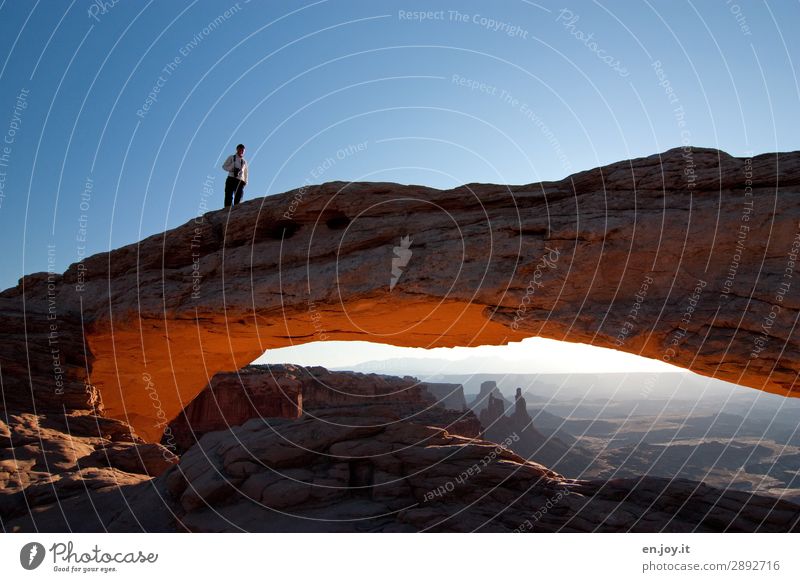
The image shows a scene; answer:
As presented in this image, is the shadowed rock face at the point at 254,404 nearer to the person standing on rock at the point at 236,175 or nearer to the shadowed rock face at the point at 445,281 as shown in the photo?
the shadowed rock face at the point at 445,281

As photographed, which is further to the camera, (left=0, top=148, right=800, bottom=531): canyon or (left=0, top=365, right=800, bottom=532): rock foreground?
(left=0, top=148, right=800, bottom=531): canyon

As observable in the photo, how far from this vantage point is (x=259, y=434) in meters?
13.7

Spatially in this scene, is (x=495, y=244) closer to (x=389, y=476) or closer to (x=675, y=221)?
(x=675, y=221)

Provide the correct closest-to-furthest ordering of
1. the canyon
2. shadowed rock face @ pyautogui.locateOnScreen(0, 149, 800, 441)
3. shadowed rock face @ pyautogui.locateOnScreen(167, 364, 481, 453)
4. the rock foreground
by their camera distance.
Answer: the rock foreground
the canyon
shadowed rock face @ pyautogui.locateOnScreen(0, 149, 800, 441)
shadowed rock face @ pyautogui.locateOnScreen(167, 364, 481, 453)

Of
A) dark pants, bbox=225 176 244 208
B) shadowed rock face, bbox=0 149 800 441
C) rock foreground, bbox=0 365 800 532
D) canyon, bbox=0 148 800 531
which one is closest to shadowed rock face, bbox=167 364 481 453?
shadowed rock face, bbox=0 149 800 441

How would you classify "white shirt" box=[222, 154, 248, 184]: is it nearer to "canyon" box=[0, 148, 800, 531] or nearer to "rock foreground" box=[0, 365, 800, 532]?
"canyon" box=[0, 148, 800, 531]

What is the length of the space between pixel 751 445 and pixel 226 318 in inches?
3393

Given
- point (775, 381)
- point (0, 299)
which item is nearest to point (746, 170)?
point (775, 381)

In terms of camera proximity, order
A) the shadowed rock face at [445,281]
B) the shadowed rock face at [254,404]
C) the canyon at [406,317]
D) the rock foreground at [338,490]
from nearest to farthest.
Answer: the rock foreground at [338,490] → the canyon at [406,317] → the shadowed rock face at [445,281] → the shadowed rock face at [254,404]

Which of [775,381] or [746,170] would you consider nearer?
[775,381]

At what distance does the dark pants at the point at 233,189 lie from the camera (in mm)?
17734

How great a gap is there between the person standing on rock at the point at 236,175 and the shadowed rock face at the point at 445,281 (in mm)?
1176

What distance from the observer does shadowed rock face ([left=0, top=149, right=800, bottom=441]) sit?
424 inches

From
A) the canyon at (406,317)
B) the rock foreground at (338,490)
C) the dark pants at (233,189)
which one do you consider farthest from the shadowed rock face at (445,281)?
the rock foreground at (338,490)
